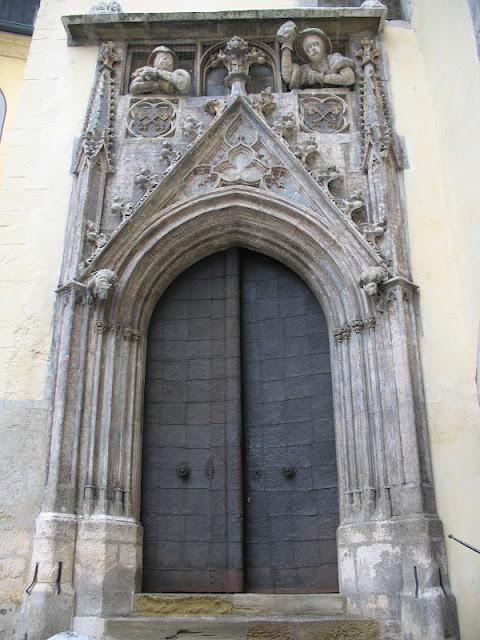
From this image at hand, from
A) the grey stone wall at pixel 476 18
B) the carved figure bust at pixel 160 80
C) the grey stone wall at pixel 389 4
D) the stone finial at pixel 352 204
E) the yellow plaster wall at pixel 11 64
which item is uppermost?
the yellow plaster wall at pixel 11 64

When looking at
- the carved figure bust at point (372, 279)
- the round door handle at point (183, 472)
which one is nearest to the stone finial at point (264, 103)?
the carved figure bust at point (372, 279)

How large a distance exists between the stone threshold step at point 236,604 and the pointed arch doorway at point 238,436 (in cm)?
38

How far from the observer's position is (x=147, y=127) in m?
8.29

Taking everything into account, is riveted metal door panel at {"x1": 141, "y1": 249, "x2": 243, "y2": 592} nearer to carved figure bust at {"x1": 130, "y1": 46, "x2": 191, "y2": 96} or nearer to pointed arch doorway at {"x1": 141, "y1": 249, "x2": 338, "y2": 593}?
pointed arch doorway at {"x1": 141, "y1": 249, "x2": 338, "y2": 593}

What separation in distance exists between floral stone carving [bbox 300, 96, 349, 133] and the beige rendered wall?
1.92 feet

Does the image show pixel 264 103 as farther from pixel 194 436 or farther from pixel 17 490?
pixel 17 490

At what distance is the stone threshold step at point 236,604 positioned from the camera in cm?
628

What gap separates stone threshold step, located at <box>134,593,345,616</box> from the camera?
628 cm

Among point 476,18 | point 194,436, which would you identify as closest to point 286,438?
point 194,436

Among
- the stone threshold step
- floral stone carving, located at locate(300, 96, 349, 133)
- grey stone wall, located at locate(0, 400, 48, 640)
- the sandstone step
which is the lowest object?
the sandstone step

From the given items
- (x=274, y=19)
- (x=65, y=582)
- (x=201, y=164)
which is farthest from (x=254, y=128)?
(x=65, y=582)

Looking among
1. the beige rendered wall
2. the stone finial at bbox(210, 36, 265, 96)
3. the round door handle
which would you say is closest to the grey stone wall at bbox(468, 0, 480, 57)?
the beige rendered wall

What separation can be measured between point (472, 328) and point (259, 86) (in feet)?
12.4

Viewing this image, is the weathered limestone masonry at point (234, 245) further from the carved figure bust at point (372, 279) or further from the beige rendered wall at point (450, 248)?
the beige rendered wall at point (450, 248)
